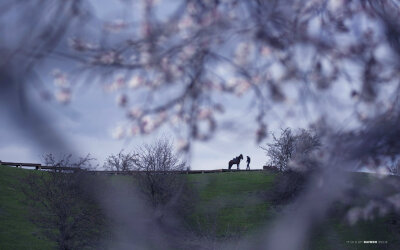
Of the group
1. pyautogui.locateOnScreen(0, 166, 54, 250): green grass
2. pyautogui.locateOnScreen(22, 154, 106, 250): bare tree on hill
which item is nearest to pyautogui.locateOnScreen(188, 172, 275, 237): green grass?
pyautogui.locateOnScreen(22, 154, 106, 250): bare tree on hill

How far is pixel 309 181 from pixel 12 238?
26119mm

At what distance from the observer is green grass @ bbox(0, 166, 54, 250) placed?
84.9 ft

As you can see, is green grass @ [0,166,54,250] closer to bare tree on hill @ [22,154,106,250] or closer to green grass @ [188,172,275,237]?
bare tree on hill @ [22,154,106,250]

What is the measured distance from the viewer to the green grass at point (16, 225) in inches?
1019

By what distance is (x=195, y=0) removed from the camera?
5461 mm

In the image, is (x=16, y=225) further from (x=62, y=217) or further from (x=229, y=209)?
(x=229, y=209)

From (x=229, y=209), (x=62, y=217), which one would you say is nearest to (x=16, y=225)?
(x=62, y=217)

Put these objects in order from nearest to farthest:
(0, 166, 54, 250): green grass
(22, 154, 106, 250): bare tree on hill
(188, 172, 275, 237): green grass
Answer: (188, 172, 275, 237): green grass
(22, 154, 106, 250): bare tree on hill
(0, 166, 54, 250): green grass

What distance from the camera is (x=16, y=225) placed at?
29.8 meters

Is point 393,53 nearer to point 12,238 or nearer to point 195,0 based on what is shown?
point 195,0

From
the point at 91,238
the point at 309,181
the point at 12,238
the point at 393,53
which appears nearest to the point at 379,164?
the point at 309,181

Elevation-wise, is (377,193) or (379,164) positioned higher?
(379,164)

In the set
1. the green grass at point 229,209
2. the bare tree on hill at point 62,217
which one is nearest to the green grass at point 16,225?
the bare tree on hill at point 62,217

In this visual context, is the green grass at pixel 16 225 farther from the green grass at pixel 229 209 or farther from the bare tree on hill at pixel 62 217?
the green grass at pixel 229 209
